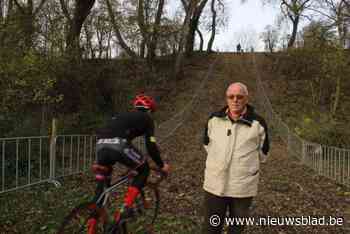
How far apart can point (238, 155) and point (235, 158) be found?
0.04 m

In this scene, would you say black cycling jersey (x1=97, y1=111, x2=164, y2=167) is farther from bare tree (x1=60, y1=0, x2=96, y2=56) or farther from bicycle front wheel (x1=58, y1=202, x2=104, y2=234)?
bare tree (x1=60, y1=0, x2=96, y2=56)

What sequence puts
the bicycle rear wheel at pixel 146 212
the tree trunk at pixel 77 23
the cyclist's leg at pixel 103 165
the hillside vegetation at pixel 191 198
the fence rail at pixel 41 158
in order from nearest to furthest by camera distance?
1. the cyclist's leg at pixel 103 165
2. the bicycle rear wheel at pixel 146 212
3. the hillside vegetation at pixel 191 198
4. the fence rail at pixel 41 158
5. the tree trunk at pixel 77 23

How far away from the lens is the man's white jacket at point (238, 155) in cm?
388

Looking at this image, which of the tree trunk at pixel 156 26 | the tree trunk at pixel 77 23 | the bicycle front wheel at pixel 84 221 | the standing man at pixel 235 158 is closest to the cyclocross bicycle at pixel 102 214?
the bicycle front wheel at pixel 84 221

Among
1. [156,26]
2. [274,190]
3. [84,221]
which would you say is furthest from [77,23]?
[84,221]

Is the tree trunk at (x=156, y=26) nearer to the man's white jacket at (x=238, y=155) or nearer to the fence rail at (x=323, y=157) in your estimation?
the fence rail at (x=323, y=157)

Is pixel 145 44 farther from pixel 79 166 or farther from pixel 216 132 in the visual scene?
pixel 216 132

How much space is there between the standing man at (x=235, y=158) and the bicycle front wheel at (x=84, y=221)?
3.93ft

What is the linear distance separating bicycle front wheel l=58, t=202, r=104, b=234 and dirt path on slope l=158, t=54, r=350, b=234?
2.17 meters

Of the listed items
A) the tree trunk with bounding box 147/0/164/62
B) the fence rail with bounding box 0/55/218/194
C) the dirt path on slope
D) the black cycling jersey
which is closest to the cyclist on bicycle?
the black cycling jersey

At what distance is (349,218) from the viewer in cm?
662

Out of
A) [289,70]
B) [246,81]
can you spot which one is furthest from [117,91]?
[289,70]

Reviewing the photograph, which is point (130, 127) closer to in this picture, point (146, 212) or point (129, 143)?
point (129, 143)

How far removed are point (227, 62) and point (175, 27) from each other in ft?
47.8
